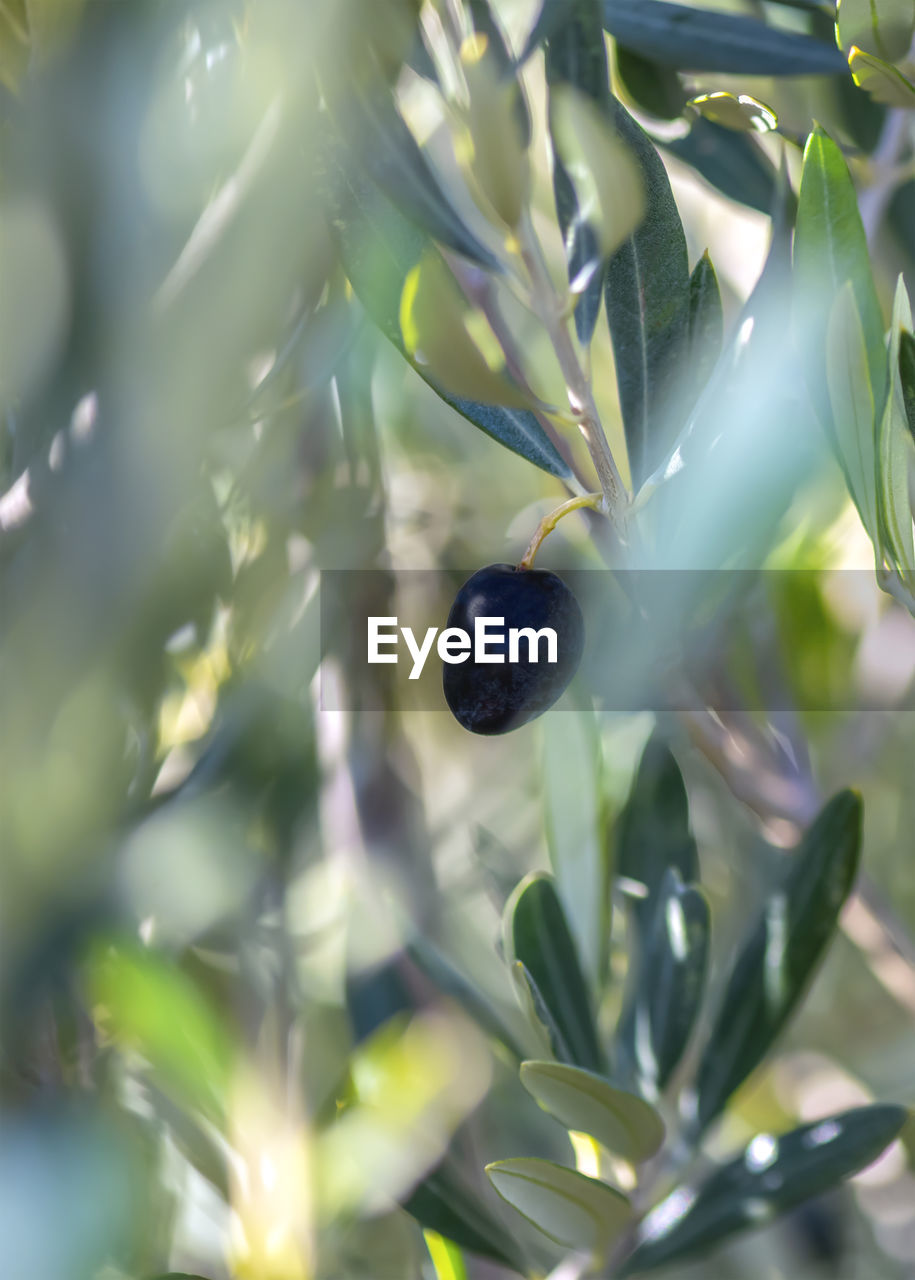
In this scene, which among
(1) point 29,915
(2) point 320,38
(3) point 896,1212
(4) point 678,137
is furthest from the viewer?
(3) point 896,1212

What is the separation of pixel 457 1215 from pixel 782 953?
22 cm

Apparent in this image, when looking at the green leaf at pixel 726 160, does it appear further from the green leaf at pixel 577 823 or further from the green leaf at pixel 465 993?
the green leaf at pixel 465 993

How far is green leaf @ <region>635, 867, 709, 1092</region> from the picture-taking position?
54cm

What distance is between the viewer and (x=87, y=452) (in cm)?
42

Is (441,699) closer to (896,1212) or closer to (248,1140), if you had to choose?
(248,1140)

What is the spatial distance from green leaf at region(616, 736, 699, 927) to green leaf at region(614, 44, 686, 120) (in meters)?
0.37

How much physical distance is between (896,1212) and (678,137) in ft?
2.56

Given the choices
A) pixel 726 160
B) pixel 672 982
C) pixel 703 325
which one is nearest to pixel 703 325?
pixel 703 325

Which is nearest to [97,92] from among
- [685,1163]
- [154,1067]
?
[154,1067]

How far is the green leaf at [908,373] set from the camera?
394 mm

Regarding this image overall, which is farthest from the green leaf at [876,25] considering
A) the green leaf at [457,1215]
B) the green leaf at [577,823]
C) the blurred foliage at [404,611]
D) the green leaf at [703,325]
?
the green leaf at [457,1215]

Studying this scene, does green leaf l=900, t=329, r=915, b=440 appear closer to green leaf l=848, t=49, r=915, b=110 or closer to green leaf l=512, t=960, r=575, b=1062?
green leaf l=848, t=49, r=915, b=110

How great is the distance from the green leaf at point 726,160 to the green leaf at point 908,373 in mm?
244

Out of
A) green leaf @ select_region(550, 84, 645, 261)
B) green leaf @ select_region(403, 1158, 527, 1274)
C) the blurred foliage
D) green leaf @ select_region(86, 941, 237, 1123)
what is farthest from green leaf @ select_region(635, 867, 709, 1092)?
green leaf @ select_region(550, 84, 645, 261)
